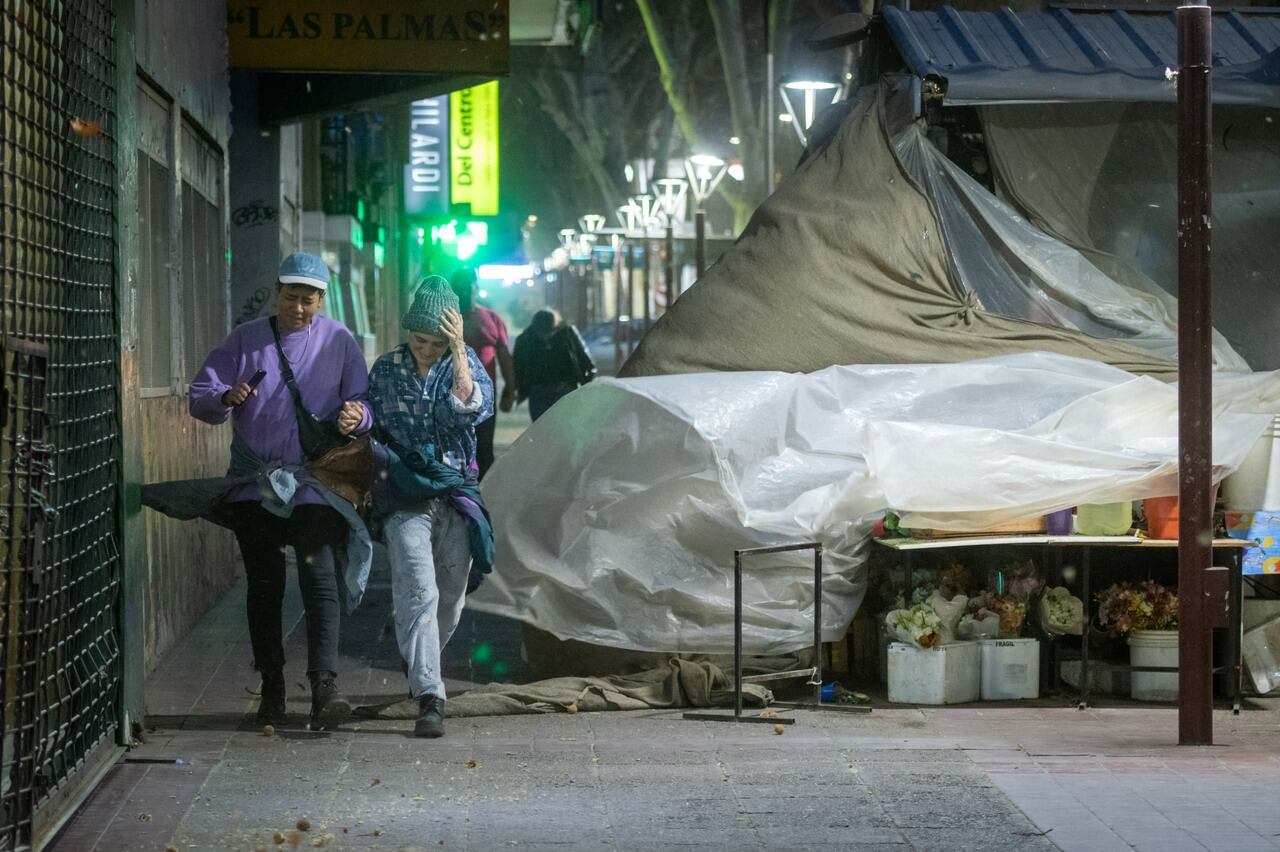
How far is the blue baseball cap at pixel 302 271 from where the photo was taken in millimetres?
7199

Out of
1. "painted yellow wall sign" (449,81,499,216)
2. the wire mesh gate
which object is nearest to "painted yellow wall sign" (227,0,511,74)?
the wire mesh gate

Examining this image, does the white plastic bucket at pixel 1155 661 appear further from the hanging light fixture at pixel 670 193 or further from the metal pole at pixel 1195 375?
the hanging light fixture at pixel 670 193

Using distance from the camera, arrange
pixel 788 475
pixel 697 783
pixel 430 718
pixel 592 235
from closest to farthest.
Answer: pixel 697 783, pixel 430 718, pixel 788 475, pixel 592 235

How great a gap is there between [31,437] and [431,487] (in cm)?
234

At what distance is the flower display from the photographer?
8008 millimetres

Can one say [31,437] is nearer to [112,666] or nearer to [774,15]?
[112,666]

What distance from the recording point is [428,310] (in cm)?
717

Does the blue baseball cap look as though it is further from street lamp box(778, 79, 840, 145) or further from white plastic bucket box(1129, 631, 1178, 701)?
street lamp box(778, 79, 840, 145)

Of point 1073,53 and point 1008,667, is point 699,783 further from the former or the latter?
point 1073,53

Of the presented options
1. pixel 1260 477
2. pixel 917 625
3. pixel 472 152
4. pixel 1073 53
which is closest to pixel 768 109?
pixel 472 152

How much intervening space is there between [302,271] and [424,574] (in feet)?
4.23

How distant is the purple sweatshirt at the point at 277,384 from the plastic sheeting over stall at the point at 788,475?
1439 mm

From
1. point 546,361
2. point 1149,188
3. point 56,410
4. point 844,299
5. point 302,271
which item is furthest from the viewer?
point 546,361

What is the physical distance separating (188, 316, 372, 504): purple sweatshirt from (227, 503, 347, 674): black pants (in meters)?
0.12
